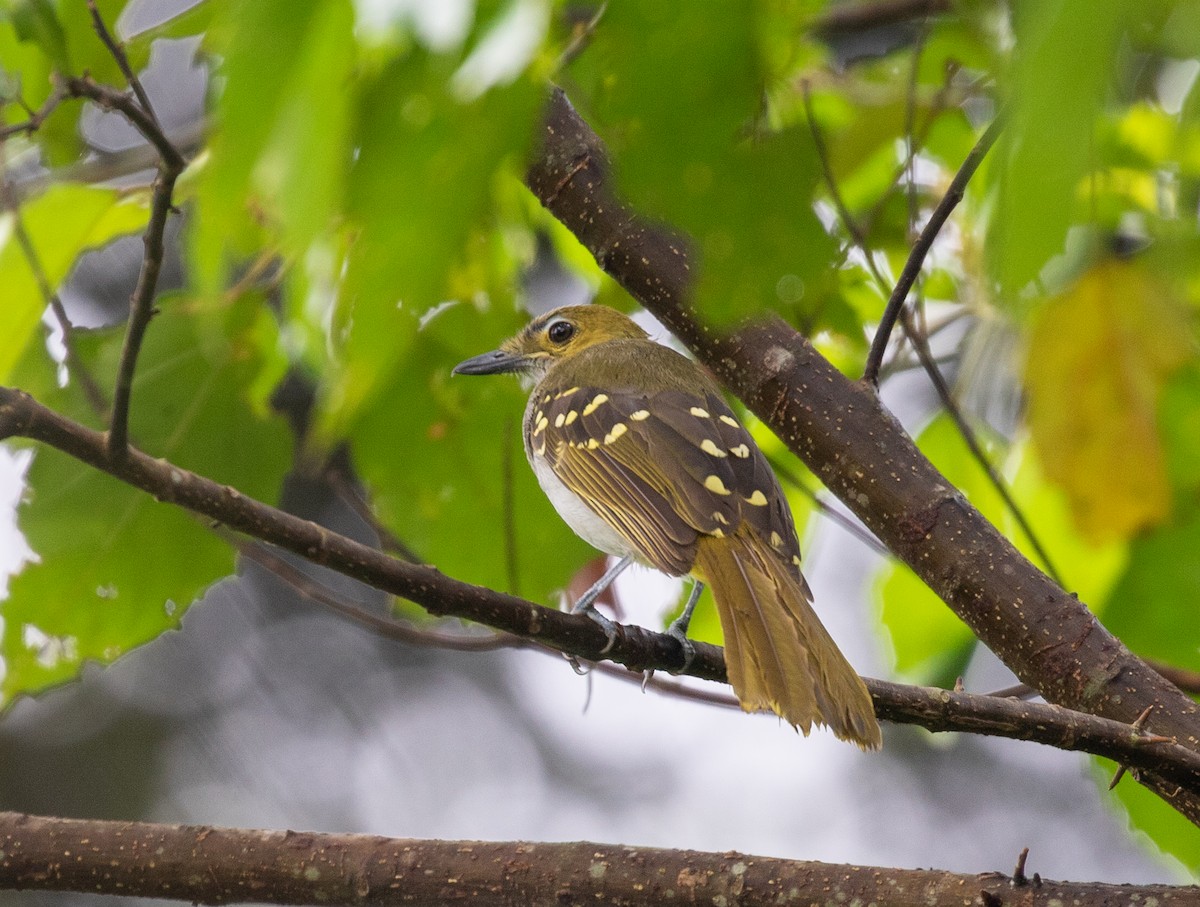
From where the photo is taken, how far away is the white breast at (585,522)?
338 cm

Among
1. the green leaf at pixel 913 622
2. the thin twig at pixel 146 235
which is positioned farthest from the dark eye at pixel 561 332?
the thin twig at pixel 146 235

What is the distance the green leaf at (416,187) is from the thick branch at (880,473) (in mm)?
1691

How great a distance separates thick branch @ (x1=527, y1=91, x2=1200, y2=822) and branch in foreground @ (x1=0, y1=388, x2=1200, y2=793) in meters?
0.16

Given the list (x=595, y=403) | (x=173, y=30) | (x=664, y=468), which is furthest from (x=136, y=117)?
(x=595, y=403)

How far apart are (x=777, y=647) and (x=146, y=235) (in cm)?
145

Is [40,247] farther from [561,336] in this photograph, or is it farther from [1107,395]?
[561,336]

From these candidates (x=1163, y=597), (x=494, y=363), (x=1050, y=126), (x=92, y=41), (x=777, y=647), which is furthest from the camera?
(x=494, y=363)

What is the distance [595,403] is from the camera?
146 inches

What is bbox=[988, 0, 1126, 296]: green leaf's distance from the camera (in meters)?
0.56

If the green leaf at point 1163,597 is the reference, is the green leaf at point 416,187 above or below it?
below

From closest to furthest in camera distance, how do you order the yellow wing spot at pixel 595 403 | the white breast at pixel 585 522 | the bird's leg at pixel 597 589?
the bird's leg at pixel 597 589
the white breast at pixel 585 522
the yellow wing spot at pixel 595 403

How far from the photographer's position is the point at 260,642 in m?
9.35

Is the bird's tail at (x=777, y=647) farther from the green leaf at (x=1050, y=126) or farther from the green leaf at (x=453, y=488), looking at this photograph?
the green leaf at (x=1050, y=126)

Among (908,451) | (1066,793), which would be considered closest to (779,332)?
(908,451)
